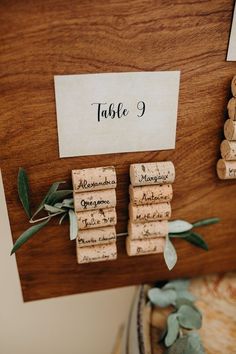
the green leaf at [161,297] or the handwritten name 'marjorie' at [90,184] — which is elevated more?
the handwritten name 'marjorie' at [90,184]

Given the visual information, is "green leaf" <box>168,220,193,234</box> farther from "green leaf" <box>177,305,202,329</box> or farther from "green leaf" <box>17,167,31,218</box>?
"green leaf" <box>17,167,31,218</box>

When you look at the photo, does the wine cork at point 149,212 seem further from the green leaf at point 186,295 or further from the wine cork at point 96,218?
the green leaf at point 186,295

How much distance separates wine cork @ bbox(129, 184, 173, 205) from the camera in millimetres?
497

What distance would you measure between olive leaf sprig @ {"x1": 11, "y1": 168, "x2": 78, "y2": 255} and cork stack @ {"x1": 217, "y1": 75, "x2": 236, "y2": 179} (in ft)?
0.83

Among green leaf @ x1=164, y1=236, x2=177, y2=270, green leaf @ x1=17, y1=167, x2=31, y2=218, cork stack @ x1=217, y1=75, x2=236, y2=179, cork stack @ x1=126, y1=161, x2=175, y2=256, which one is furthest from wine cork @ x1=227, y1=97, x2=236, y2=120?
green leaf @ x1=17, y1=167, x2=31, y2=218

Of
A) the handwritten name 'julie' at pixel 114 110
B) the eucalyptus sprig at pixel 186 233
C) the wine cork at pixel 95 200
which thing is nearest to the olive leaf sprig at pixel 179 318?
the eucalyptus sprig at pixel 186 233

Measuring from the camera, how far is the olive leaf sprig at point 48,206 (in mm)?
471

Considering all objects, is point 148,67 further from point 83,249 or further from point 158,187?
point 83,249

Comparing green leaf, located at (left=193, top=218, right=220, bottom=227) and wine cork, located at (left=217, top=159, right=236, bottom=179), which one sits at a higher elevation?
wine cork, located at (left=217, top=159, right=236, bottom=179)

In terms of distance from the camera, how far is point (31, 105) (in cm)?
45

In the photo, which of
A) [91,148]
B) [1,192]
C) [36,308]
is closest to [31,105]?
[91,148]

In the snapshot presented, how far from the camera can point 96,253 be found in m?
0.52

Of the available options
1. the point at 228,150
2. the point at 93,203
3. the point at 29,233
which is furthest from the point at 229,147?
the point at 29,233

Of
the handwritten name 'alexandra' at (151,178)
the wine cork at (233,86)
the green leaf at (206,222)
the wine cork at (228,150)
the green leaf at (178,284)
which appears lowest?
the green leaf at (178,284)
